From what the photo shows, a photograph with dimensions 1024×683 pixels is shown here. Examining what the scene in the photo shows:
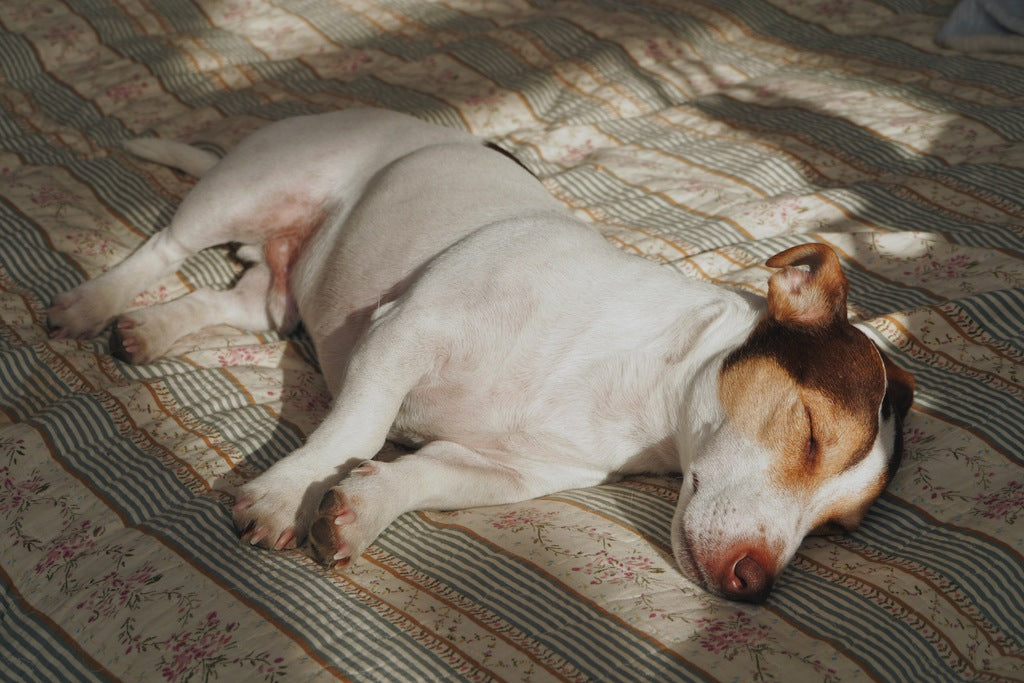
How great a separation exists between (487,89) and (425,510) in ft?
9.33

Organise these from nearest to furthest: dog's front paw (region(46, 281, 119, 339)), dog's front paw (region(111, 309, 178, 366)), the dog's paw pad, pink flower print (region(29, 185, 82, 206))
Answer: the dog's paw pad
dog's front paw (region(111, 309, 178, 366))
dog's front paw (region(46, 281, 119, 339))
pink flower print (region(29, 185, 82, 206))

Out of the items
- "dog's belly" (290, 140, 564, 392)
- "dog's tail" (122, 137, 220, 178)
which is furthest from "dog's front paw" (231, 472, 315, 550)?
"dog's tail" (122, 137, 220, 178)

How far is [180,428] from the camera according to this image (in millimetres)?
2613

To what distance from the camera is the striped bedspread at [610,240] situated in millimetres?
1932

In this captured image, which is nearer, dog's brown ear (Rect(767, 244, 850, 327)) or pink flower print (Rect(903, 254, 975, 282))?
dog's brown ear (Rect(767, 244, 850, 327))

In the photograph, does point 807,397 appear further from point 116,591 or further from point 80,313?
point 80,313

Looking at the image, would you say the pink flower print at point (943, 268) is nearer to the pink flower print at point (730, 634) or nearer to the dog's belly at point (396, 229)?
the dog's belly at point (396, 229)

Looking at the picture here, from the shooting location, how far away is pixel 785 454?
2197mm

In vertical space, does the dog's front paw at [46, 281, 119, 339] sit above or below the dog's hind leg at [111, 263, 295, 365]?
above

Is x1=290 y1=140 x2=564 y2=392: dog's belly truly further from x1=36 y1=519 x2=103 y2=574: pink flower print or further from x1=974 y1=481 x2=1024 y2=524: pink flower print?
x1=974 y1=481 x2=1024 y2=524: pink flower print

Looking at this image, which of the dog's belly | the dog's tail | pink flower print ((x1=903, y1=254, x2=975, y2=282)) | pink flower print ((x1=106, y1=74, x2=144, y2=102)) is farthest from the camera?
pink flower print ((x1=106, y1=74, x2=144, y2=102))

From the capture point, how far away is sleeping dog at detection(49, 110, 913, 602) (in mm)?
2180

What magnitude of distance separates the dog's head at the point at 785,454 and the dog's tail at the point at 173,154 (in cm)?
240

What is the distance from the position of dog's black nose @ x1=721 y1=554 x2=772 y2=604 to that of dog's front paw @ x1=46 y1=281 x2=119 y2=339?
2.06 m
